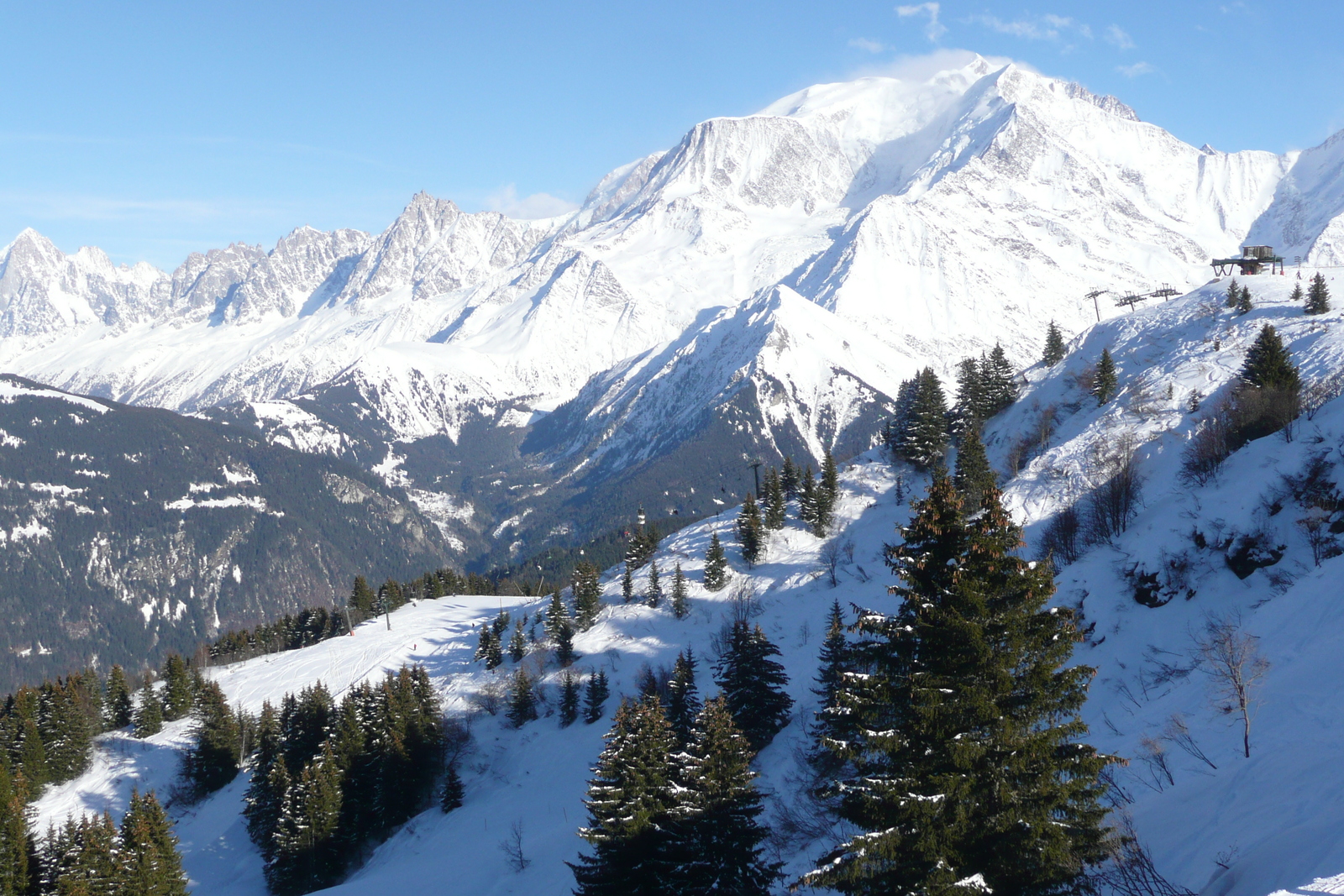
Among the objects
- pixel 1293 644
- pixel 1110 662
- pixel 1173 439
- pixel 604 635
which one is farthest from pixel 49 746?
pixel 1173 439

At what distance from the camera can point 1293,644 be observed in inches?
1299

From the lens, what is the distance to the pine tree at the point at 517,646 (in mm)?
97000

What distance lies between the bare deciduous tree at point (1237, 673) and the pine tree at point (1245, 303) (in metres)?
79.8

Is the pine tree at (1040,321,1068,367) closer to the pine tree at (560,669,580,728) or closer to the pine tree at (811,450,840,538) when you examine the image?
the pine tree at (811,450,840,538)

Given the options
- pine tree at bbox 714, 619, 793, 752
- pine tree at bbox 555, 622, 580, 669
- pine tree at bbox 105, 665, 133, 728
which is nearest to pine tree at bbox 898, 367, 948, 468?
pine tree at bbox 555, 622, 580, 669

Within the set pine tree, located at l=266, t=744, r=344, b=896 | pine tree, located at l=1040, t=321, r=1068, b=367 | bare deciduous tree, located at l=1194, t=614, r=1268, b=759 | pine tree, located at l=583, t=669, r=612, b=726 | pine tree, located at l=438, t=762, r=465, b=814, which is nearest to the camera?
bare deciduous tree, located at l=1194, t=614, r=1268, b=759

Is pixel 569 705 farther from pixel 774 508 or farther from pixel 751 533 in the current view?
pixel 774 508

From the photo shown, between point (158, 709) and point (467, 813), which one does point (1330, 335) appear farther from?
point (158, 709)

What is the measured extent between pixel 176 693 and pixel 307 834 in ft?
170

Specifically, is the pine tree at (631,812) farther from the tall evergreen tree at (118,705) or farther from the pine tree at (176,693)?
the tall evergreen tree at (118,705)

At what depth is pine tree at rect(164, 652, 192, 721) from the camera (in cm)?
10038

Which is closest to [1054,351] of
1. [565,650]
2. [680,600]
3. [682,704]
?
[680,600]

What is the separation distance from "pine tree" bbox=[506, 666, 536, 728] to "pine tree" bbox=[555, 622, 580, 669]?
6674mm

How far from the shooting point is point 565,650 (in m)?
93.1
